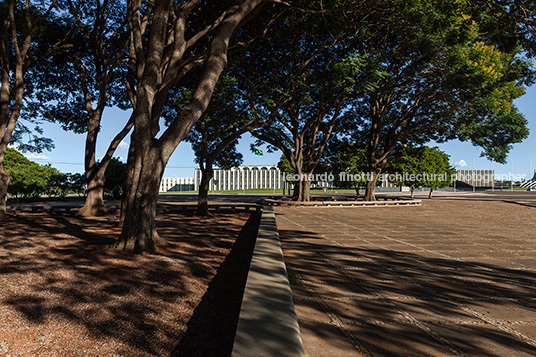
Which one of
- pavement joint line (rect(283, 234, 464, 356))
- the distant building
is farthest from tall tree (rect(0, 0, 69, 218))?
the distant building

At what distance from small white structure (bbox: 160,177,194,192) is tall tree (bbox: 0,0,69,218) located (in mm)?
96936

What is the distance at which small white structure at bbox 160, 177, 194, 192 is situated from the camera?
107 meters

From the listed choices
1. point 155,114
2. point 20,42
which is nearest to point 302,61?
point 155,114

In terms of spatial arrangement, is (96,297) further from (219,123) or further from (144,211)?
(219,123)

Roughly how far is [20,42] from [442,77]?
74.7ft

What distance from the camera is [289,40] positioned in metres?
14.2

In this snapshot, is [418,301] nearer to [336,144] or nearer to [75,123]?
[75,123]

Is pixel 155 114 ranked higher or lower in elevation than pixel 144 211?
higher

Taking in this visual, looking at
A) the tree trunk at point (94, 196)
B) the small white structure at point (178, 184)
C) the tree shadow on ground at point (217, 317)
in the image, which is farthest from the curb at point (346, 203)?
the small white structure at point (178, 184)

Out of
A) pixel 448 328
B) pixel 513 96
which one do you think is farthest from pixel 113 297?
pixel 513 96

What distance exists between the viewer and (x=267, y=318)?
8.02 ft

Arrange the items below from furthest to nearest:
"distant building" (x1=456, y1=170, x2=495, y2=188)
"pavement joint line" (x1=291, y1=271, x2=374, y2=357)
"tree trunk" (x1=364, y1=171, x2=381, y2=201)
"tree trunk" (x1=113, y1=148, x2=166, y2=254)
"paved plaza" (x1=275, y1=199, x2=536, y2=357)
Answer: "distant building" (x1=456, y1=170, x2=495, y2=188) < "tree trunk" (x1=364, y1=171, x2=381, y2=201) < "tree trunk" (x1=113, y1=148, x2=166, y2=254) < "paved plaza" (x1=275, y1=199, x2=536, y2=357) < "pavement joint line" (x1=291, y1=271, x2=374, y2=357)

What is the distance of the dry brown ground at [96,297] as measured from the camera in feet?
8.60

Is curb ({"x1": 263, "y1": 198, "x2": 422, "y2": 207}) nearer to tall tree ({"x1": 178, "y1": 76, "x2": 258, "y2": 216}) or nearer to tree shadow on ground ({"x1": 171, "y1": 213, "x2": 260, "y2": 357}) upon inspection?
tall tree ({"x1": 178, "y1": 76, "x2": 258, "y2": 216})
